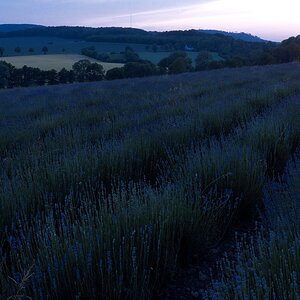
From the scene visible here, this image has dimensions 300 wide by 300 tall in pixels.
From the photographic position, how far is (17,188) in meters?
3.04

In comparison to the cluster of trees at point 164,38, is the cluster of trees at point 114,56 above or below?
below

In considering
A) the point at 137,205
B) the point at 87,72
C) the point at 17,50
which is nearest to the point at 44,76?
the point at 87,72

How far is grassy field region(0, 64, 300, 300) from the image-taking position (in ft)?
6.31

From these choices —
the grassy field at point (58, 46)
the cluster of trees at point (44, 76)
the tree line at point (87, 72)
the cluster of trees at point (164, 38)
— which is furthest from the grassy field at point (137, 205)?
the grassy field at point (58, 46)

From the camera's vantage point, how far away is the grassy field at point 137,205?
1922 mm

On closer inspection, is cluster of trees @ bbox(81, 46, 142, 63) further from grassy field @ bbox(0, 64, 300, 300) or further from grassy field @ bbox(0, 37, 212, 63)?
grassy field @ bbox(0, 64, 300, 300)

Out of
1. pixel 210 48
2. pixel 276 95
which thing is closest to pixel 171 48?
pixel 210 48

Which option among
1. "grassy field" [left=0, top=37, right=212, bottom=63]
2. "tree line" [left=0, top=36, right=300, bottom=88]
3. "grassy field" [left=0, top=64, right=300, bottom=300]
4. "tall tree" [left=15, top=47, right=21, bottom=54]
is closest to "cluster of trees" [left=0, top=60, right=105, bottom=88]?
"tree line" [left=0, top=36, right=300, bottom=88]

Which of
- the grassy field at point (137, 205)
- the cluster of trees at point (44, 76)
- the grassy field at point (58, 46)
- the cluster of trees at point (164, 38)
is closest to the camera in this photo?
the grassy field at point (137, 205)

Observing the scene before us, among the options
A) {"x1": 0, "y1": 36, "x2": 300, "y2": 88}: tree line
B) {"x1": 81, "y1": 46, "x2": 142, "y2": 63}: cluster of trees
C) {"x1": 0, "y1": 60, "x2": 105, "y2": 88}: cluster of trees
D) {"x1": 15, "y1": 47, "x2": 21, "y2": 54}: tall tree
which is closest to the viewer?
{"x1": 0, "y1": 36, "x2": 300, "y2": 88}: tree line

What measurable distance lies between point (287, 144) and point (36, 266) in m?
3.14

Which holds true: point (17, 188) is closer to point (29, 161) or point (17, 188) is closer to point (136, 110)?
point (29, 161)

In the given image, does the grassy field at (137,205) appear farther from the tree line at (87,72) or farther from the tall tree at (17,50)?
the tall tree at (17,50)

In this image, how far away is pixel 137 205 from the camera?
238 cm
